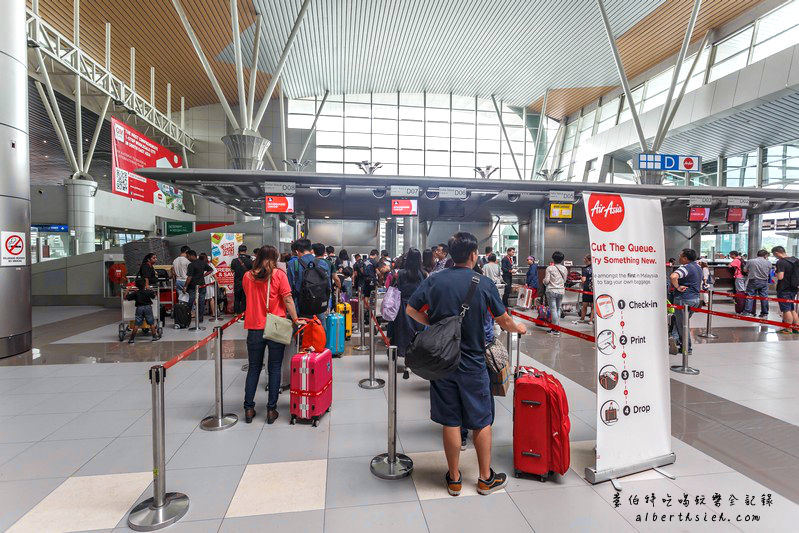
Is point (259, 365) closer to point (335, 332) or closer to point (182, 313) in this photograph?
point (335, 332)

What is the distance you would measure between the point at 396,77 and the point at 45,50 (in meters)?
18.3

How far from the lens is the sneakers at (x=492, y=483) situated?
282 cm

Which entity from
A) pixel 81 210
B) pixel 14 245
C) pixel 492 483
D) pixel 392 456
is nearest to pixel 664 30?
pixel 492 483

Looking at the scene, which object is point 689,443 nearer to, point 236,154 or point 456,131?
point 236,154

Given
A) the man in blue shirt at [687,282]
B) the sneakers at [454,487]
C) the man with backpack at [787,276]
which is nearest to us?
the sneakers at [454,487]

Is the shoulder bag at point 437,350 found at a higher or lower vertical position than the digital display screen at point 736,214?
lower

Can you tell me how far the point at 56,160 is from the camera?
24688 millimetres

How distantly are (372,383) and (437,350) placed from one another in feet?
9.38

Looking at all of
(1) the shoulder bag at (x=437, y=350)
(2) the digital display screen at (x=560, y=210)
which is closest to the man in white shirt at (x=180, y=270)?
(1) the shoulder bag at (x=437, y=350)

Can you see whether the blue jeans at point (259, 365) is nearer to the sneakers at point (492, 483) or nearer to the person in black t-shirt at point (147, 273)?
the sneakers at point (492, 483)

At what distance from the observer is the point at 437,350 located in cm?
254

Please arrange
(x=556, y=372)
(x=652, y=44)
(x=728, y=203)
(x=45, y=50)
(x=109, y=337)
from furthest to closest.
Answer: (x=652, y=44) < (x=728, y=203) < (x=45, y=50) < (x=109, y=337) < (x=556, y=372)

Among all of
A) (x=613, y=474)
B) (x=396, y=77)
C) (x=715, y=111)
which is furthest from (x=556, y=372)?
(x=396, y=77)

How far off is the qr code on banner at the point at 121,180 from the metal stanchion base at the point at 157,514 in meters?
10.2
